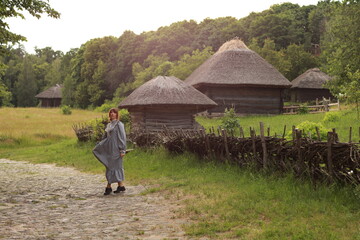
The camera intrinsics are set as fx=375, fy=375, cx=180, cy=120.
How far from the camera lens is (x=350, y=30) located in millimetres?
20234

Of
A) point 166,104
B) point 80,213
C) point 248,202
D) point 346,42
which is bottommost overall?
point 80,213

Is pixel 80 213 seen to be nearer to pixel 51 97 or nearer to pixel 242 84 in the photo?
pixel 242 84

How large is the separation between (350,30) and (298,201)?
56.5 feet

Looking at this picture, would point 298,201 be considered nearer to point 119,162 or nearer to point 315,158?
point 315,158

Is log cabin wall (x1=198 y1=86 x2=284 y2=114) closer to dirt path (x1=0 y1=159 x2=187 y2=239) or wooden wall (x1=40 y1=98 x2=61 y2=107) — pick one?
dirt path (x1=0 y1=159 x2=187 y2=239)

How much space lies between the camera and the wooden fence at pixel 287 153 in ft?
19.9

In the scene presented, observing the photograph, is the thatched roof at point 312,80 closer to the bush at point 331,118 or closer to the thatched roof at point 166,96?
the bush at point 331,118

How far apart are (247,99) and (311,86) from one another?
42.2 feet

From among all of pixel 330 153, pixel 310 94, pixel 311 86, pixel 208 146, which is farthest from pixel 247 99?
pixel 330 153

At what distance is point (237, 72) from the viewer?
27234 mm

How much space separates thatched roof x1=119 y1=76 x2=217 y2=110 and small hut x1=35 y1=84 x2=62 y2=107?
176ft

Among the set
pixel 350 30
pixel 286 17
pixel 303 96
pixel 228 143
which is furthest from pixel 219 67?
pixel 286 17

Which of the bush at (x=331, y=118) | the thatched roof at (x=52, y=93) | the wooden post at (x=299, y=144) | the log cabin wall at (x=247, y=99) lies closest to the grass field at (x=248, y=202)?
the wooden post at (x=299, y=144)

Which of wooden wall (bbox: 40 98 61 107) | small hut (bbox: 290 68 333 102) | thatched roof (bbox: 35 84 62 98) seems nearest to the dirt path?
small hut (bbox: 290 68 333 102)
